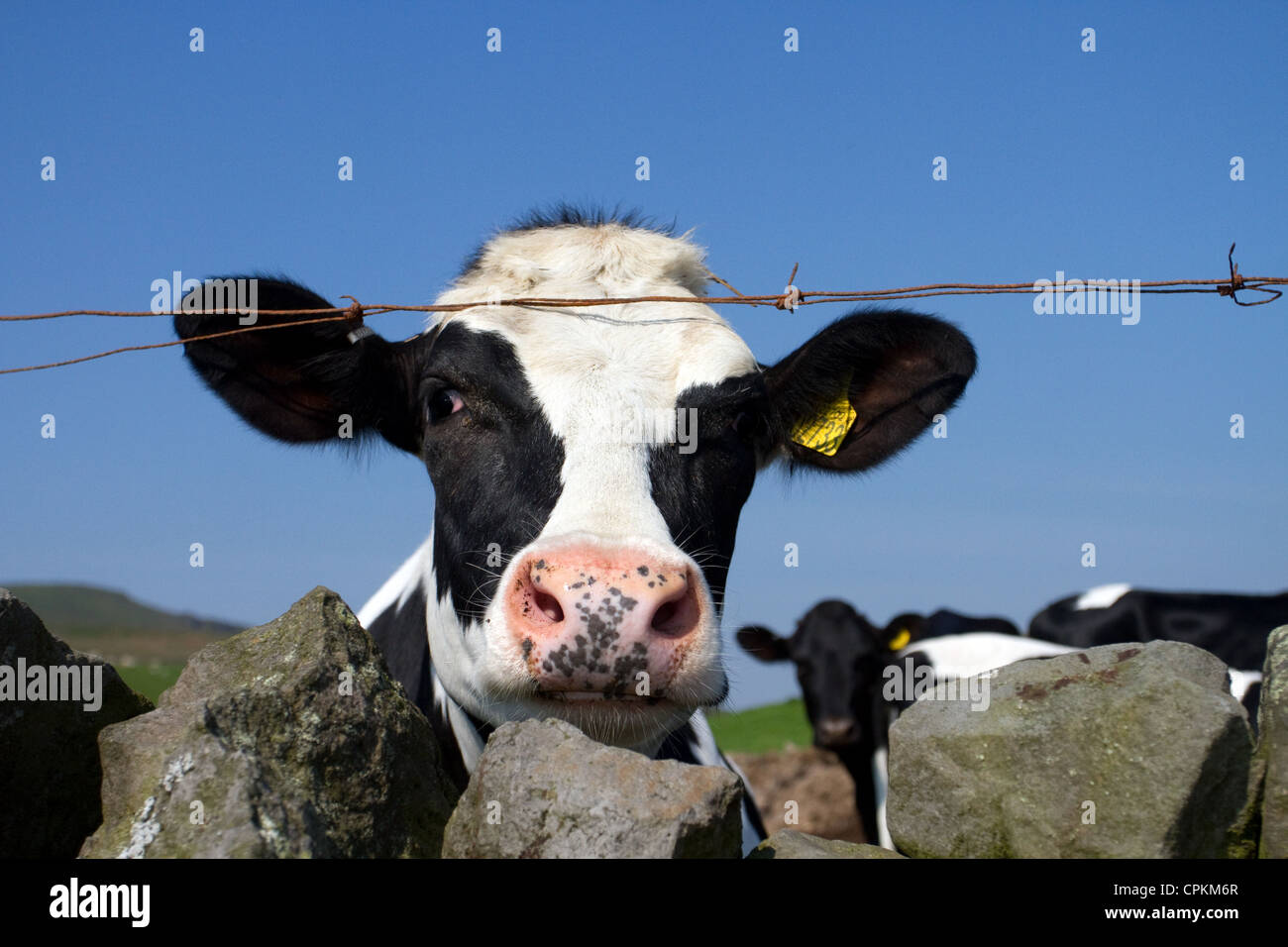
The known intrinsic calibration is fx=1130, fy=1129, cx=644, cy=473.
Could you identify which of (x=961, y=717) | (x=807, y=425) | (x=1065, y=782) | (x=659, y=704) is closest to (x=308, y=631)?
(x=659, y=704)

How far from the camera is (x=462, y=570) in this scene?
3918 mm

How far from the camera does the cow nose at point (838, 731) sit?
1057cm

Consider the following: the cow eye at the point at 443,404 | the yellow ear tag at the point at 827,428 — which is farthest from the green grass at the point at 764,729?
the cow eye at the point at 443,404

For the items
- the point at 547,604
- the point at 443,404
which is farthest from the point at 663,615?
the point at 443,404

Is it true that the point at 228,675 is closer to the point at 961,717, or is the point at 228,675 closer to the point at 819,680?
the point at 961,717

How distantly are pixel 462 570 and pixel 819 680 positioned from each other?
774cm

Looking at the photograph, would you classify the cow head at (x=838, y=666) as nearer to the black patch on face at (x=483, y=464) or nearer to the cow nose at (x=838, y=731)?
the cow nose at (x=838, y=731)

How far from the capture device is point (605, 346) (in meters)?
4.09

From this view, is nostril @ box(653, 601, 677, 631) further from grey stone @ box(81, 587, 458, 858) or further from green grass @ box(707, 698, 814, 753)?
green grass @ box(707, 698, 814, 753)

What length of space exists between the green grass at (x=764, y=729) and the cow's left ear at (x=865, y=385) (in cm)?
1176

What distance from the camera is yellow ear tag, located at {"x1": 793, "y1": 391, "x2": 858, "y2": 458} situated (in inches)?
204

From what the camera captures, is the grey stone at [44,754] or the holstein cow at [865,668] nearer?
the grey stone at [44,754]

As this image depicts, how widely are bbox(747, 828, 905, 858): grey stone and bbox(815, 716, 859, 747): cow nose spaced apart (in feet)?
26.7

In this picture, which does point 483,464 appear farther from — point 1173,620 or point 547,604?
point 1173,620
